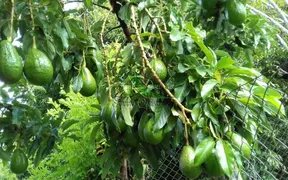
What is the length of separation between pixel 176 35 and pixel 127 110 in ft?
1.00

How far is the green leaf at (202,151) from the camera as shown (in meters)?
1.12

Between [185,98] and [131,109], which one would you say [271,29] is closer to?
[185,98]

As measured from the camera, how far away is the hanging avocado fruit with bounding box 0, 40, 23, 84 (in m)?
0.94

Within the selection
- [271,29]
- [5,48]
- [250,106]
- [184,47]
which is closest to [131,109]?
[184,47]

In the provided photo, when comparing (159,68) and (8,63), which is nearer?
(8,63)

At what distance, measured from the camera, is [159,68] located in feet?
4.38

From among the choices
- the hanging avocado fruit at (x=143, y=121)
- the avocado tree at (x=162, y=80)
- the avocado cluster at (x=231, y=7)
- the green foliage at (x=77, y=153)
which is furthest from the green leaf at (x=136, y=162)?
the green foliage at (x=77, y=153)

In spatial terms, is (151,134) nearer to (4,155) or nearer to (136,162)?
(136,162)

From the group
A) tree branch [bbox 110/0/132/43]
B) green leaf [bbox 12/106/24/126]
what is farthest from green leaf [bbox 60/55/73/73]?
green leaf [bbox 12/106/24/126]

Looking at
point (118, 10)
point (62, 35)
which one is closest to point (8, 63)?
point (62, 35)

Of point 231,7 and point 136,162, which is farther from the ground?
A: point 231,7

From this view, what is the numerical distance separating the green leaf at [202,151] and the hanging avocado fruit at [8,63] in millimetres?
532

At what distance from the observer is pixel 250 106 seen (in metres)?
1.33

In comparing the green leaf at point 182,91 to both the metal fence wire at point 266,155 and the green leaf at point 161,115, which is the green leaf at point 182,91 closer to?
the green leaf at point 161,115
